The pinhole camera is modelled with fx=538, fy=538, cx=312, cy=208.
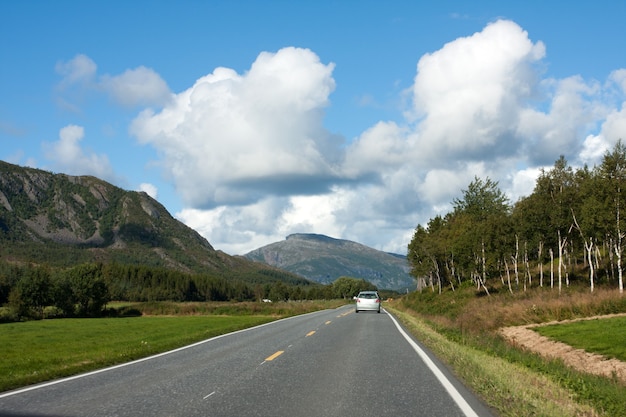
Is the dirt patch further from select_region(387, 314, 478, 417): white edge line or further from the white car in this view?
the white car

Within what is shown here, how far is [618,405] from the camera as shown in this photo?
320 inches

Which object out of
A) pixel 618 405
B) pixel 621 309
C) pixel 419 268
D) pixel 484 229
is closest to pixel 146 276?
pixel 419 268

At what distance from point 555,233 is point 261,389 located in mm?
51421

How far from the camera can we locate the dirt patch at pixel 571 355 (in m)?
14.8

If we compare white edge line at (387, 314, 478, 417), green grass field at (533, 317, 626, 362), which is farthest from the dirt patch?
white edge line at (387, 314, 478, 417)

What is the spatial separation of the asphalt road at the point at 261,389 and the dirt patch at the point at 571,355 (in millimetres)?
4982

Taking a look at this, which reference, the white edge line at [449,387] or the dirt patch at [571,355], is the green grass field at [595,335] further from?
the white edge line at [449,387]

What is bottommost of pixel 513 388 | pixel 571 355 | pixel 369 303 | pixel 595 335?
pixel 571 355

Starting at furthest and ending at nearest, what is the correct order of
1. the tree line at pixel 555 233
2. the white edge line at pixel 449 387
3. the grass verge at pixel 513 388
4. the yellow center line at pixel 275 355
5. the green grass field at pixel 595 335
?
the tree line at pixel 555 233 < the green grass field at pixel 595 335 < the yellow center line at pixel 275 355 < the white edge line at pixel 449 387 < the grass verge at pixel 513 388

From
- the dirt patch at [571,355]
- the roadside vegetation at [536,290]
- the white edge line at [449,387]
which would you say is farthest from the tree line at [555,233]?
the white edge line at [449,387]

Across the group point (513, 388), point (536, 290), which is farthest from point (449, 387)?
point (536, 290)

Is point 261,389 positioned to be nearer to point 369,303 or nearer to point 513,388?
point 513,388

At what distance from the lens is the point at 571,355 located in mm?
18156

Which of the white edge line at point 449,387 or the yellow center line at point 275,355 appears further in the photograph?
the yellow center line at point 275,355
